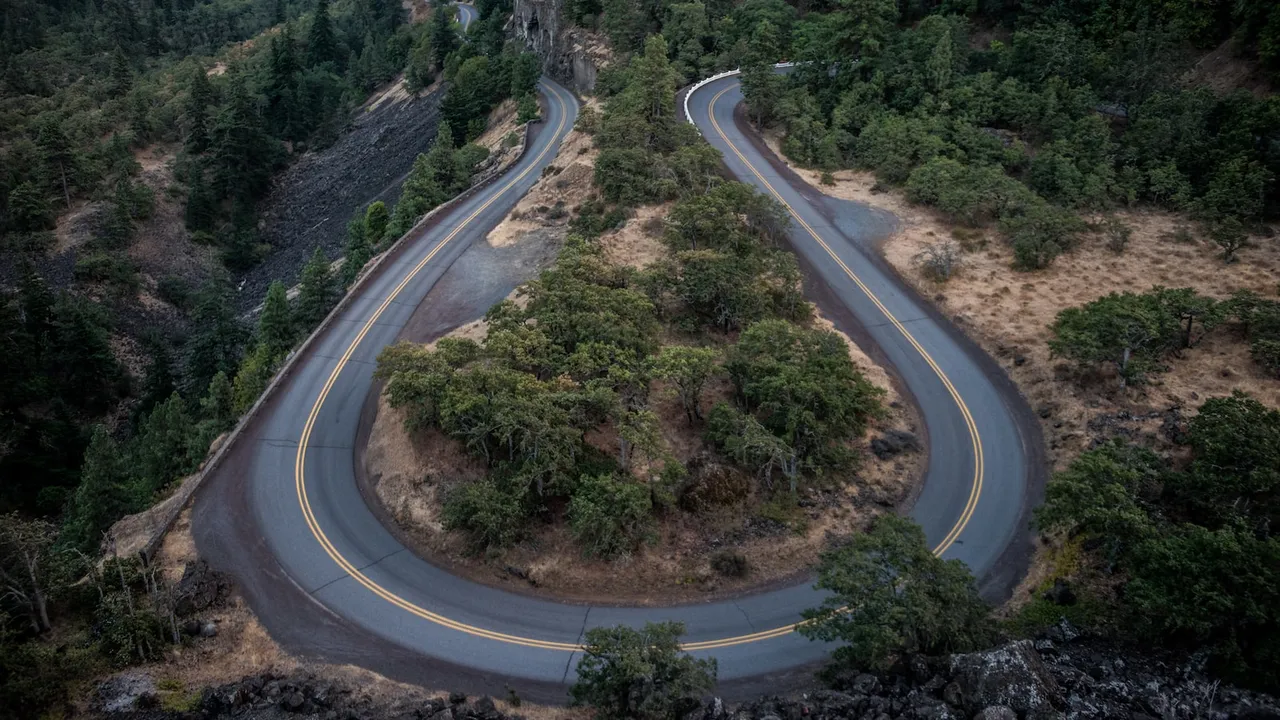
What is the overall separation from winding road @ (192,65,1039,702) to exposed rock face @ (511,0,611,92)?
36754mm

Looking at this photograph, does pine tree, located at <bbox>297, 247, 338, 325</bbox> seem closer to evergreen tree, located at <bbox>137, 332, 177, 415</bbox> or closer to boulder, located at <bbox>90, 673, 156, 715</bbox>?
evergreen tree, located at <bbox>137, 332, 177, 415</bbox>

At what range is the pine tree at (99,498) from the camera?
3412 centimetres

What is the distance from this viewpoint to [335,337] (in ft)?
123

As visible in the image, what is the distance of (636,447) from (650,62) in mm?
30974

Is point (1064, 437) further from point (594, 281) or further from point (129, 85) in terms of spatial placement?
point (129, 85)

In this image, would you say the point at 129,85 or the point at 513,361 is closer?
the point at 513,361

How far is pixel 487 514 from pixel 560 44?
62013 mm

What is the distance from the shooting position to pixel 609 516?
24.9 meters

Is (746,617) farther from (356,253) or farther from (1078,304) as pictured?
(356,253)

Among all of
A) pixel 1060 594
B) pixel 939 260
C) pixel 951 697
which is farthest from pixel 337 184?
pixel 951 697

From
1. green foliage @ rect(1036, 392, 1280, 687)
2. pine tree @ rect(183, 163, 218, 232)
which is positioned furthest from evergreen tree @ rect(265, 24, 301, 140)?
green foliage @ rect(1036, 392, 1280, 687)

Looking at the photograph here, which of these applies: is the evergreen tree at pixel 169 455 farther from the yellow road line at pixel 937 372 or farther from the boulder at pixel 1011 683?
the boulder at pixel 1011 683

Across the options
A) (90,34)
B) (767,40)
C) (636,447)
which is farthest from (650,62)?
(90,34)

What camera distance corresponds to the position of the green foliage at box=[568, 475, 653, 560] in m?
24.8
